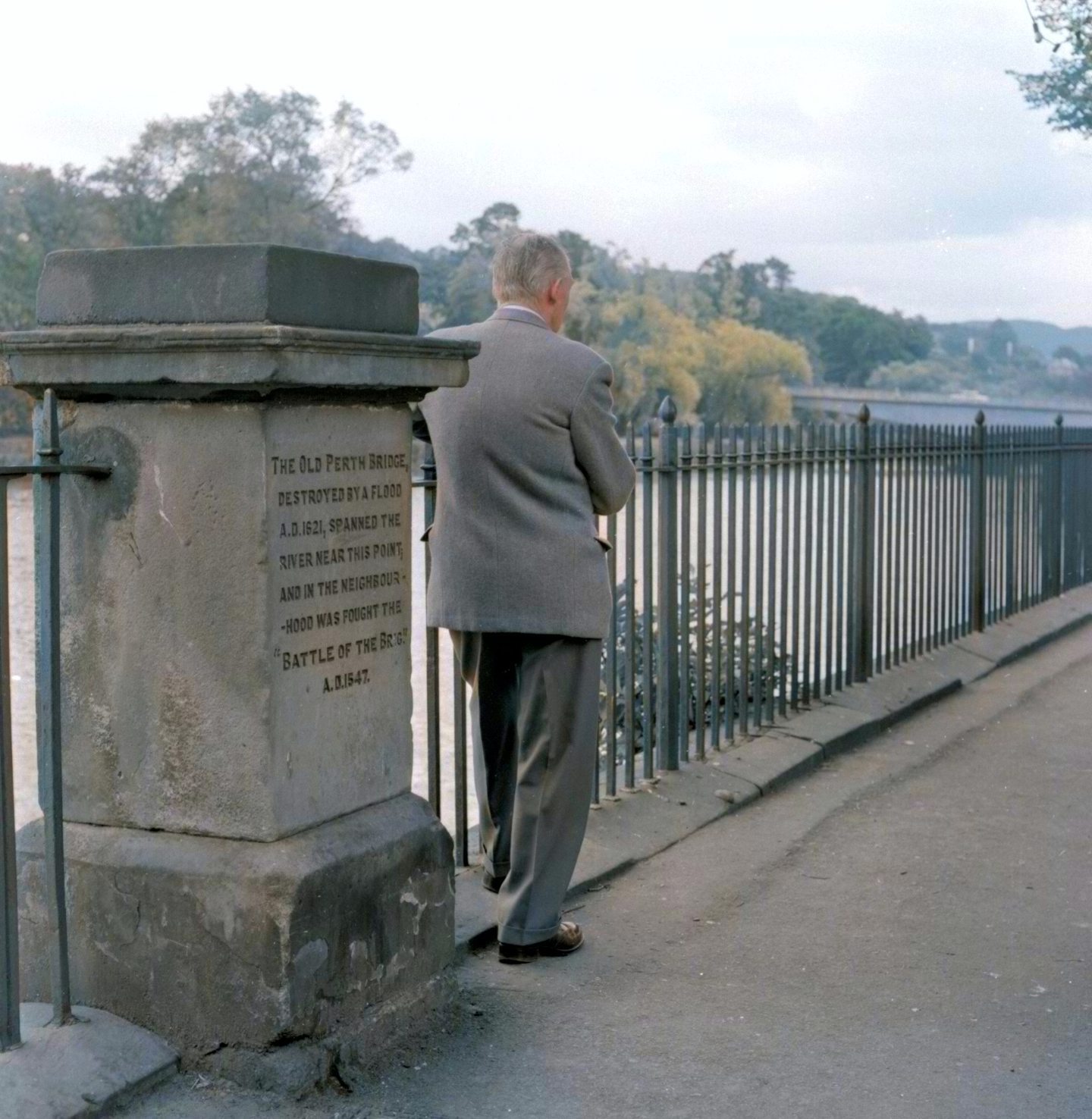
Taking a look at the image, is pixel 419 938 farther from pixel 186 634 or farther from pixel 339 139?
pixel 339 139

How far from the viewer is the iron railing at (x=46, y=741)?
3.47m

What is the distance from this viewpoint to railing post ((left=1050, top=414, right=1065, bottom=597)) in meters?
14.0

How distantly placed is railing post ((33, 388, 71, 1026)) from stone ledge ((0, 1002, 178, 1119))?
68 millimetres

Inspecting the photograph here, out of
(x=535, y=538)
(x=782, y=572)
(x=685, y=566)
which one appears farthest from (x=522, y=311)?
(x=782, y=572)

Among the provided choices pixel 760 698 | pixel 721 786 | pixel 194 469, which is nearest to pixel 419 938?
pixel 194 469

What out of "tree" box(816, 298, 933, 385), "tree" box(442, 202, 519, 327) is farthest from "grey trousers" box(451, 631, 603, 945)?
"tree" box(816, 298, 933, 385)

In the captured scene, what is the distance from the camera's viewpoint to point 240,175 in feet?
174

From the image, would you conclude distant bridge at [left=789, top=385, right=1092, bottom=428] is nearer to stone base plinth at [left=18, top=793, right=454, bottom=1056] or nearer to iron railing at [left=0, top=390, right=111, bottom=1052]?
stone base plinth at [left=18, top=793, right=454, bottom=1056]

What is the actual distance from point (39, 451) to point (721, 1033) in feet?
7.04

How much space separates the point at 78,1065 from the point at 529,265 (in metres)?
2.41

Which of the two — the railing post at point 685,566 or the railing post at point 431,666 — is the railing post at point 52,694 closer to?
the railing post at point 431,666

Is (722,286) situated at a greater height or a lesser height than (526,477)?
greater

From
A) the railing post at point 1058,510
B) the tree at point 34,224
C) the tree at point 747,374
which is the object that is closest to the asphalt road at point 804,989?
the railing post at point 1058,510

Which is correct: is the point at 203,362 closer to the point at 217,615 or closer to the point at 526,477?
the point at 217,615
